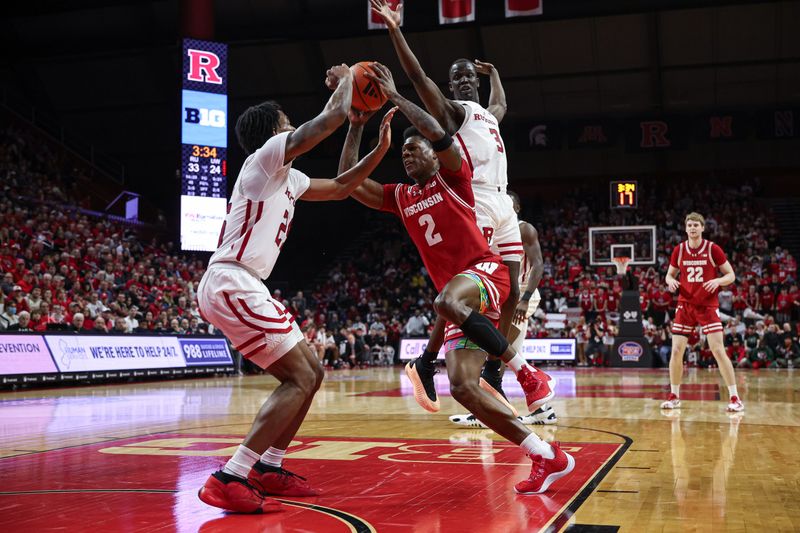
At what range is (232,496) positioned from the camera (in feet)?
12.3

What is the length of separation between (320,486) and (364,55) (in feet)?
76.6

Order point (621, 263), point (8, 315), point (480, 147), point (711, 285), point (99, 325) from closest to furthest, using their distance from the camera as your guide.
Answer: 1. point (480, 147)
2. point (711, 285)
3. point (8, 315)
4. point (99, 325)
5. point (621, 263)

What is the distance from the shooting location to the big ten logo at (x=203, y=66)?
60.8 feet

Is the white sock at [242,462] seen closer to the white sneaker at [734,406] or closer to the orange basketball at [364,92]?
the orange basketball at [364,92]

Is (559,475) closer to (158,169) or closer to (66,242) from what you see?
(66,242)

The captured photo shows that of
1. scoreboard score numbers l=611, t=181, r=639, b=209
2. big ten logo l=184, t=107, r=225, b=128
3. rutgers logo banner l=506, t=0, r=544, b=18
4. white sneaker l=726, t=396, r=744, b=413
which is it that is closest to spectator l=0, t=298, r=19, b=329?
big ten logo l=184, t=107, r=225, b=128

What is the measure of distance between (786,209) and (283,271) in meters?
17.3

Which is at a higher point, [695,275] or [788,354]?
[695,275]

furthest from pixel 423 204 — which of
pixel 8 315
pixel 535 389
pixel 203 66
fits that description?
pixel 203 66

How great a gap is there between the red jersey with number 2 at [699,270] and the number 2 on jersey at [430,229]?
4.81 m

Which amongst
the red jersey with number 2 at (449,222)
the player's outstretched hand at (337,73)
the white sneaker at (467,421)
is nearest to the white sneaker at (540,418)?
the white sneaker at (467,421)

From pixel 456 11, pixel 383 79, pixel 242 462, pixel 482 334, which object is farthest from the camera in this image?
pixel 456 11

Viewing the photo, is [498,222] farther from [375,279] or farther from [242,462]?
[375,279]

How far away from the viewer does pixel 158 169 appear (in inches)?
1203
